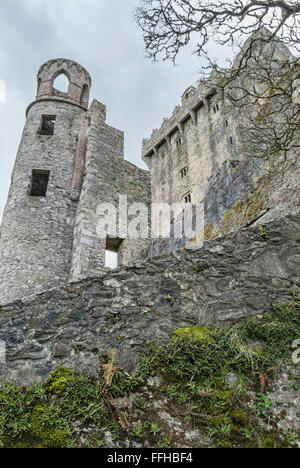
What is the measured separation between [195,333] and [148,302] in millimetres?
604

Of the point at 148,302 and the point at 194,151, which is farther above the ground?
the point at 194,151

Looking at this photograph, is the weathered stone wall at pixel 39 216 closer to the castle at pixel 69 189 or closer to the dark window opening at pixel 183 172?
the castle at pixel 69 189

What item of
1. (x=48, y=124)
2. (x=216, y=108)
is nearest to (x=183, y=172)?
(x=216, y=108)

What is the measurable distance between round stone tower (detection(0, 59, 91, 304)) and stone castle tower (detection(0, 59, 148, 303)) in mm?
24

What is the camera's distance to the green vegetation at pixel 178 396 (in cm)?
266

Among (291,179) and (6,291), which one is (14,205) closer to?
(6,291)

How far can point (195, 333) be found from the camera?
3.47m

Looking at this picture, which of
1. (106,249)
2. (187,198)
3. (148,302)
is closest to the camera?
(148,302)

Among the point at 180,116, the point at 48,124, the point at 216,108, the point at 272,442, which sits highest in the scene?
the point at 180,116

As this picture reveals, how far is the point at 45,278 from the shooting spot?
9086 mm

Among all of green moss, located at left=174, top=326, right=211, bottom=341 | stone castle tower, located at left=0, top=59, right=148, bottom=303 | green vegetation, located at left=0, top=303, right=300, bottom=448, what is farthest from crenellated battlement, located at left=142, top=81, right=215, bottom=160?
green vegetation, located at left=0, top=303, right=300, bottom=448

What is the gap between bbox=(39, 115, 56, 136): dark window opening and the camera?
40.0 ft

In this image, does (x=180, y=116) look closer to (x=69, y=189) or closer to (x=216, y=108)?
(x=216, y=108)

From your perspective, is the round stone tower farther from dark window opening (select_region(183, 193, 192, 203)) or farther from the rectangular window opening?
the rectangular window opening
